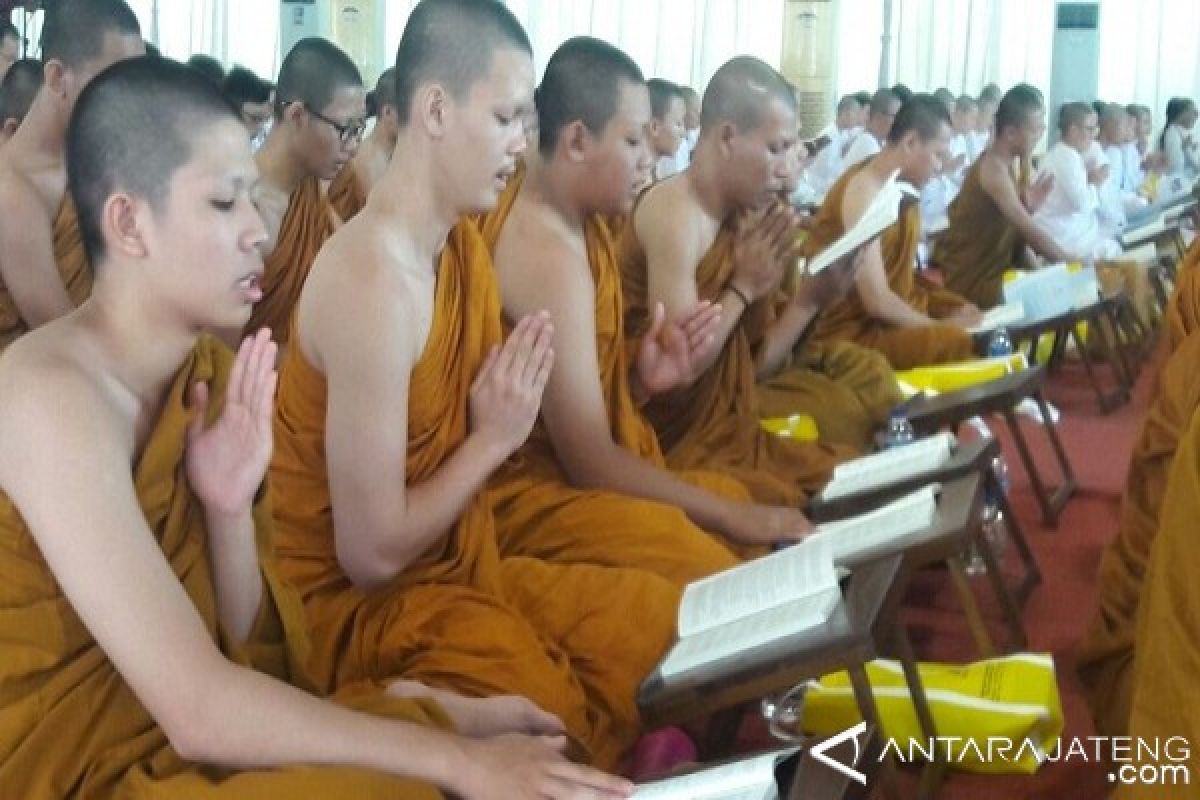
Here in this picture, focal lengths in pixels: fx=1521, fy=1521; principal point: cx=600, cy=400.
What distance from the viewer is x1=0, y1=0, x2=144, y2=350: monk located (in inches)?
146

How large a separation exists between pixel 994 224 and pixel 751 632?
5584 mm

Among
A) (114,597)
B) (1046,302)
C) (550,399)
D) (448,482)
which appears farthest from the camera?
(1046,302)

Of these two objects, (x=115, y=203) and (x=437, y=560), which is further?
(x=437, y=560)

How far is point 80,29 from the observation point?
3746 mm

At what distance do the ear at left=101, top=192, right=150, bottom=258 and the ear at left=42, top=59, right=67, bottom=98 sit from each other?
221 centimetres

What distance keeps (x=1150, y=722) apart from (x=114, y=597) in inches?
47.9

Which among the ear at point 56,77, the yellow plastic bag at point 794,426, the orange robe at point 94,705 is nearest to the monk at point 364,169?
the ear at point 56,77

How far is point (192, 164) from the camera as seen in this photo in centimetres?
181

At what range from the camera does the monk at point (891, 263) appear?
17.7ft

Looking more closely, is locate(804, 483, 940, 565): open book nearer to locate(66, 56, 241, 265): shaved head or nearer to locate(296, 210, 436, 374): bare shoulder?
locate(296, 210, 436, 374): bare shoulder

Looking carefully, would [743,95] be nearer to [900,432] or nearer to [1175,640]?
[900,432]

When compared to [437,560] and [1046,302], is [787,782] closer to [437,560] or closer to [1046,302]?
[437,560]

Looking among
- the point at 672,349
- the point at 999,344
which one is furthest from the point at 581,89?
the point at 999,344

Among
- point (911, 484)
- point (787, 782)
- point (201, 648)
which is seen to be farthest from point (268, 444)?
point (911, 484)
